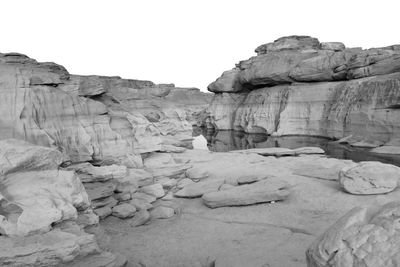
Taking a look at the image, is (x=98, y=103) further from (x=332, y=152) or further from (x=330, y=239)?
(x=332, y=152)

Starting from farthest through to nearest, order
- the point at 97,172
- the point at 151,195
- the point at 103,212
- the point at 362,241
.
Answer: the point at 151,195 → the point at 97,172 → the point at 103,212 → the point at 362,241

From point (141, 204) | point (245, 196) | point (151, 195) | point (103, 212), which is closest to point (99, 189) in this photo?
point (103, 212)

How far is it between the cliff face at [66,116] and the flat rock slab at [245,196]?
4.22m

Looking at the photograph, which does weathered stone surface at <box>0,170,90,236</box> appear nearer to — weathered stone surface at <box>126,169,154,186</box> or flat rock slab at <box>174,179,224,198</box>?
weathered stone surface at <box>126,169,154,186</box>

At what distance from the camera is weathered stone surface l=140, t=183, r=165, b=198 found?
39.1 feet

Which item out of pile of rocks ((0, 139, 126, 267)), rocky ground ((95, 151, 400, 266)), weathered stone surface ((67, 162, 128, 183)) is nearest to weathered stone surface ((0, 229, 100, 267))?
pile of rocks ((0, 139, 126, 267))

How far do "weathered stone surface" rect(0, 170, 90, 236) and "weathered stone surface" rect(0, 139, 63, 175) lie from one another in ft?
0.55

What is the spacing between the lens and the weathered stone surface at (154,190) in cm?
1193

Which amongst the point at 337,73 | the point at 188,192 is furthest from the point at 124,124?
the point at 337,73

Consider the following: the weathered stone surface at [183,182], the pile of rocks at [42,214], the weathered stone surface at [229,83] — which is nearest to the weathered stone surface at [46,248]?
the pile of rocks at [42,214]

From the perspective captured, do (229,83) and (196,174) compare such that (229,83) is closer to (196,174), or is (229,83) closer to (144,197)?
(196,174)

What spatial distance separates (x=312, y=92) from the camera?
32906 millimetres

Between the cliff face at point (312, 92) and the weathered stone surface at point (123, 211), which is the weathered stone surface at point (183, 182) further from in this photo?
the cliff face at point (312, 92)

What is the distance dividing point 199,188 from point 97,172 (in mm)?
3496
